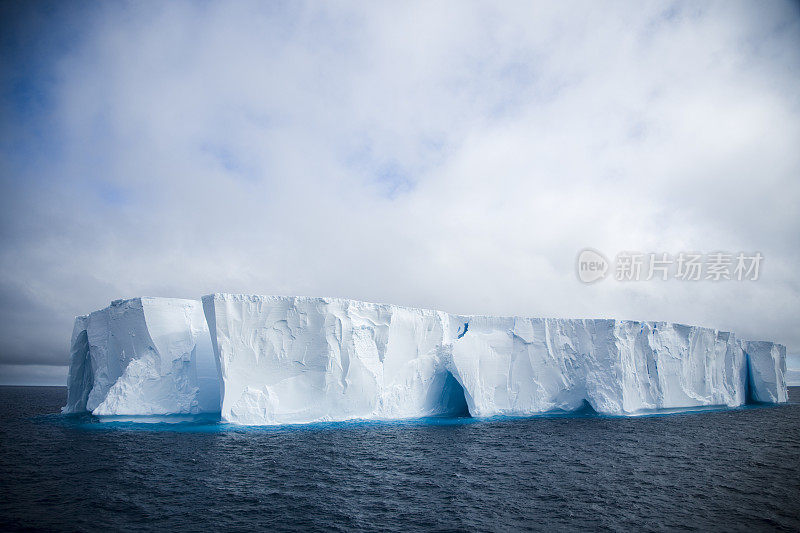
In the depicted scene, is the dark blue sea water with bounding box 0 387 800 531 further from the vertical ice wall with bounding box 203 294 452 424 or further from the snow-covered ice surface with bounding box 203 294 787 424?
the snow-covered ice surface with bounding box 203 294 787 424

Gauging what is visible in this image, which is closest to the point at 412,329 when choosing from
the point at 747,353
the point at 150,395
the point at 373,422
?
the point at 373,422

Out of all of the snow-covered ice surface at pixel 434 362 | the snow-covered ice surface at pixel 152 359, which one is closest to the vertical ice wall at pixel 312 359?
the snow-covered ice surface at pixel 434 362

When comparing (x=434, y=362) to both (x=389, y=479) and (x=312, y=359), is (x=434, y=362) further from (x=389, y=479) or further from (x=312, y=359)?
(x=389, y=479)

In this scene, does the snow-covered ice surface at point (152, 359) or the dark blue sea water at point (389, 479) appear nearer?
the dark blue sea water at point (389, 479)

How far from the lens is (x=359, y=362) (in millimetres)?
15820

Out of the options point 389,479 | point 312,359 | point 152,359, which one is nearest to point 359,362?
point 312,359

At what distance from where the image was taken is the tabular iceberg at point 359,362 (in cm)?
1462

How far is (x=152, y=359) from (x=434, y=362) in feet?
36.1

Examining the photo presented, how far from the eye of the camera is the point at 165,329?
617 inches

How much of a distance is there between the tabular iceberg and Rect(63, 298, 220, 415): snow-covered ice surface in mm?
41

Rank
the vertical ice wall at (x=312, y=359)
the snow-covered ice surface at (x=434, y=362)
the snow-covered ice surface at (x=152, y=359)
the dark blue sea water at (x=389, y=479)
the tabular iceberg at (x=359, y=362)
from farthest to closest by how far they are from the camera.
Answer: the snow-covered ice surface at (x=152, y=359) → the tabular iceberg at (x=359, y=362) → the snow-covered ice surface at (x=434, y=362) → the vertical ice wall at (x=312, y=359) → the dark blue sea water at (x=389, y=479)

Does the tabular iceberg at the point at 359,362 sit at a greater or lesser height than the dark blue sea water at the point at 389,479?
greater

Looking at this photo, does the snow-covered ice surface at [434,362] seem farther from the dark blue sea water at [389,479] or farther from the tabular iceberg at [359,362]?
the dark blue sea water at [389,479]

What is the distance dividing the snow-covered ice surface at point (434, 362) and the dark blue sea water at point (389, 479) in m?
1.60
